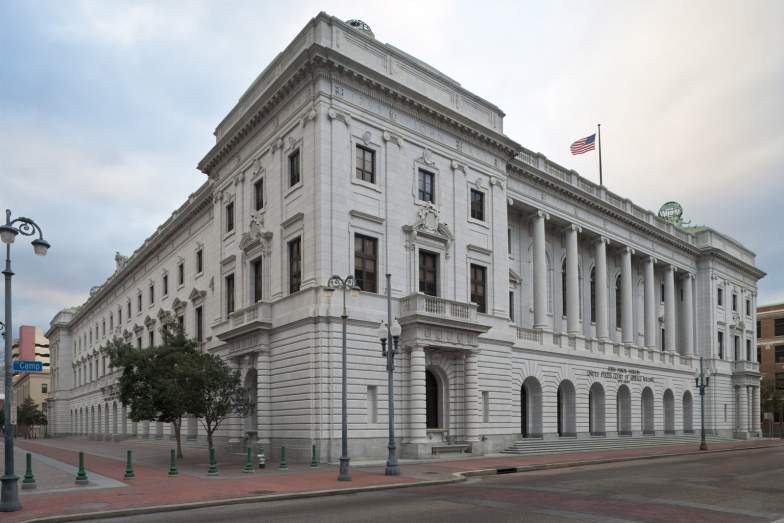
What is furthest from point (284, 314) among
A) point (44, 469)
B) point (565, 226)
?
point (565, 226)

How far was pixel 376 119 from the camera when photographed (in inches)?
1374

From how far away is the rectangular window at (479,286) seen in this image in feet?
128

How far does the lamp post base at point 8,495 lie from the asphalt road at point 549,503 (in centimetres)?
302

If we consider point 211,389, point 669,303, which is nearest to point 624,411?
point 669,303

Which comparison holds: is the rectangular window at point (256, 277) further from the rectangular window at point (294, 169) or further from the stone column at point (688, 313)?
the stone column at point (688, 313)

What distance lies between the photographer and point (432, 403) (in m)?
36.2

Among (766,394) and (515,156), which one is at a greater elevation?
(515,156)

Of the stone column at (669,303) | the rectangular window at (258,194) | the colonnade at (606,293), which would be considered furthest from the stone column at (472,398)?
the stone column at (669,303)

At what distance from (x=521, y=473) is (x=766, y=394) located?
63883 millimetres

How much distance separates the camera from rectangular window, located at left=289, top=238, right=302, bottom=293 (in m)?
33.8

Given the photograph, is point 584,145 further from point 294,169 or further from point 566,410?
point 294,169

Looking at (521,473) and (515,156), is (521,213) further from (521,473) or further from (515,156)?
(521,473)

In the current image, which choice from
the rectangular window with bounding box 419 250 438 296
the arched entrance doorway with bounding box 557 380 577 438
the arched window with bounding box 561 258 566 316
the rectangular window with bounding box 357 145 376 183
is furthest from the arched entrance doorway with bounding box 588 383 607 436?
the rectangular window with bounding box 357 145 376 183

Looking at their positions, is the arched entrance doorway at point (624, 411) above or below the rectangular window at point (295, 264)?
below
